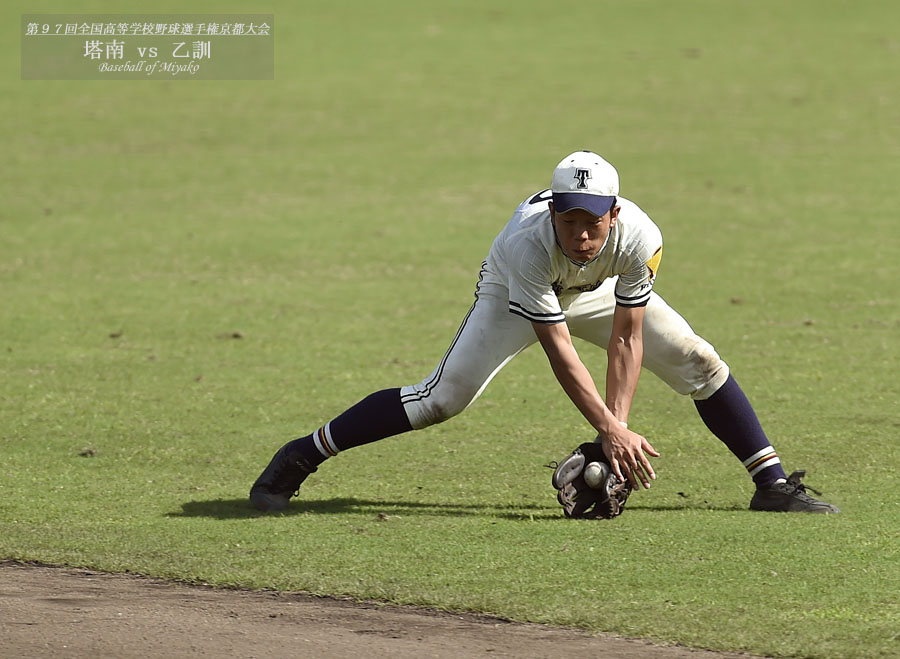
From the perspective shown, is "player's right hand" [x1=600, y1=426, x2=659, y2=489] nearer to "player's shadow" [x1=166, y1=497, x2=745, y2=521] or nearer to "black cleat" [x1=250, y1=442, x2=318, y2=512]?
"player's shadow" [x1=166, y1=497, x2=745, y2=521]

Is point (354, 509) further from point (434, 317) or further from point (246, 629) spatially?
point (434, 317)

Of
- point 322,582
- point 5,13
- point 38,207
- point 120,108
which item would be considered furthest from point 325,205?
point 5,13

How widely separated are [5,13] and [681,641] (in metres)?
25.8

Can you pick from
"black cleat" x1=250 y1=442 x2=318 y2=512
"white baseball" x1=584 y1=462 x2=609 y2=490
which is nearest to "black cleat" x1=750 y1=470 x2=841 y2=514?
"white baseball" x1=584 y1=462 x2=609 y2=490

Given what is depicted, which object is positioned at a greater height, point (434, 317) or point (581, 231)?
point (581, 231)

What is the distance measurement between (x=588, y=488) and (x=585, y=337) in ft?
2.73

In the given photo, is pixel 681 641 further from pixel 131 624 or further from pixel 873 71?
pixel 873 71

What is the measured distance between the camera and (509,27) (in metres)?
27.8

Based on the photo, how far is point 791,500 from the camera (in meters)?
6.28

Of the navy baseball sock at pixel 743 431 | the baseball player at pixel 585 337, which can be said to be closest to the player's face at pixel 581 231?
the baseball player at pixel 585 337

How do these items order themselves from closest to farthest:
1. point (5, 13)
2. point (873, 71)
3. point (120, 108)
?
point (120, 108) < point (873, 71) < point (5, 13)

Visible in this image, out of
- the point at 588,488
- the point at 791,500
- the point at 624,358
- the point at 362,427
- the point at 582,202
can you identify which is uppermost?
the point at 582,202

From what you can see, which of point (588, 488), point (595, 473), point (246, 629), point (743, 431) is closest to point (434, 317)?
point (743, 431)

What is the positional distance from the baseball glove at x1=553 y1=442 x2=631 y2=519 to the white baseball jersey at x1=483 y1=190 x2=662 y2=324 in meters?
0.70
